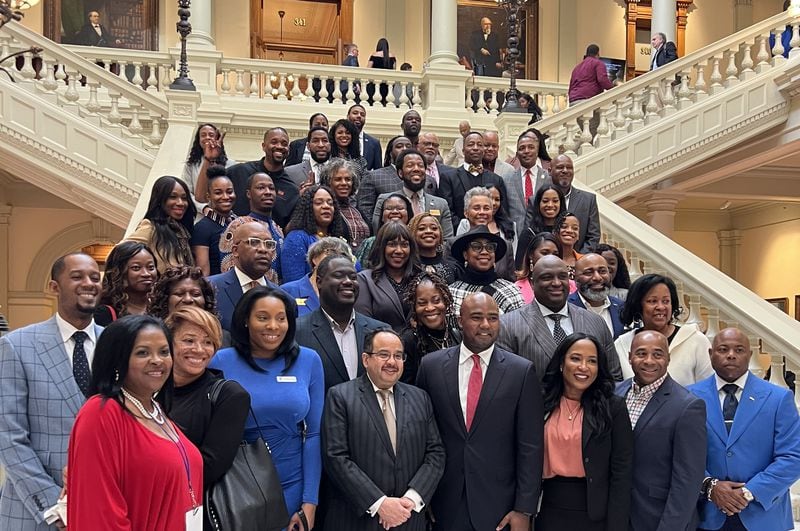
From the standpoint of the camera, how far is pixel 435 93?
465 inches

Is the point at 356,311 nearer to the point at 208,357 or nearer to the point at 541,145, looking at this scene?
the point at 208,357

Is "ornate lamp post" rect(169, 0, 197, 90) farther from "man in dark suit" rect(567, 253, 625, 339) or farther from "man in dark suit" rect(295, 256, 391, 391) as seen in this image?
"man in dark suit" rect(295, 256, 391, 391)

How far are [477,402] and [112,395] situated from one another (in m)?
1.62

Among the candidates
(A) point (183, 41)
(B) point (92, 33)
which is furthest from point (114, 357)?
(B) point (92, 33)

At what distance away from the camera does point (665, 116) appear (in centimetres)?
1044

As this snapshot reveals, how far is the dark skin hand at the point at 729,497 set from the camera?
3.40 meters

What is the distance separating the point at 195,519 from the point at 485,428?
52.7 inches

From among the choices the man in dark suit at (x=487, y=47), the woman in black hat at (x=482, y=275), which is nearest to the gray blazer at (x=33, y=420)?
the woman in black hat at (x=482, y=275)

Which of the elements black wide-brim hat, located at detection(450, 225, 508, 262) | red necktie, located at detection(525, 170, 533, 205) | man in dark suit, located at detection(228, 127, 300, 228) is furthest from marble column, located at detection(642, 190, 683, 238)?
black wide-brim hat, located at detection(450, 225, 508, 262)

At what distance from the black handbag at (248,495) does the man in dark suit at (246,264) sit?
1.11 meters

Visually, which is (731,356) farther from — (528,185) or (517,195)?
(528,185)

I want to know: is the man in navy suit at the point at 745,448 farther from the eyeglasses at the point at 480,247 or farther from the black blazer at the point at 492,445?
the eyeglasses at the point at 480,247

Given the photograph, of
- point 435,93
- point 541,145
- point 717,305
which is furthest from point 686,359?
point 435,93

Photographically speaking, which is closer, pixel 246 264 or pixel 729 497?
pixel 729 497
